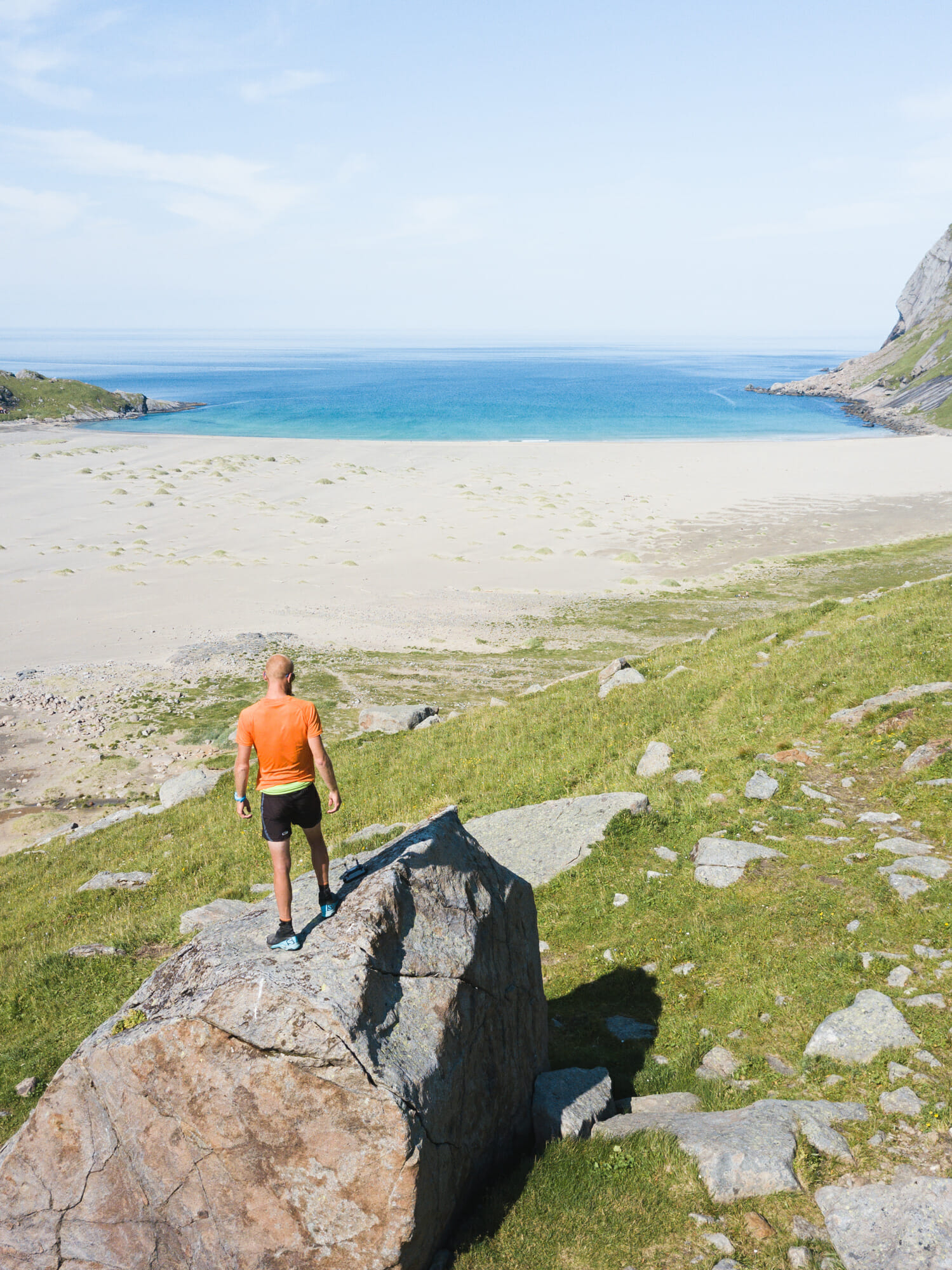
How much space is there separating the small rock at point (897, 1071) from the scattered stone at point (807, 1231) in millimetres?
2222

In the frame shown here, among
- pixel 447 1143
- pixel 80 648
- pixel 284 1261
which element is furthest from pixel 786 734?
pixel 80 648

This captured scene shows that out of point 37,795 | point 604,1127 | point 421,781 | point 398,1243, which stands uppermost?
point 398,1243

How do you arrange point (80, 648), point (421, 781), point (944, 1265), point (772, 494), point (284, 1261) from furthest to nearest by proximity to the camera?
1. point (772, 494)
2. point (80, 648)
3. point (421, 781)
4. point (284, 1261)
5. point (944, 1265)

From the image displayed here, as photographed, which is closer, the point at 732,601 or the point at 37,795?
the point at 37,795

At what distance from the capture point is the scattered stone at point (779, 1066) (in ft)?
31.9

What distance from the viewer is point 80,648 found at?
42625mm

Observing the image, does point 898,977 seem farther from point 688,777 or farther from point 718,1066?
point 688,777

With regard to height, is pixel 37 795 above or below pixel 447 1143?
below

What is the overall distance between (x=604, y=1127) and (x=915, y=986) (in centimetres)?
448

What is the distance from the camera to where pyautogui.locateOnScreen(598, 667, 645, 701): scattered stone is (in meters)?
26.1

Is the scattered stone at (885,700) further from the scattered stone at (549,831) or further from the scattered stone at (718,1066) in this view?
the scattered stone at (718,1066)

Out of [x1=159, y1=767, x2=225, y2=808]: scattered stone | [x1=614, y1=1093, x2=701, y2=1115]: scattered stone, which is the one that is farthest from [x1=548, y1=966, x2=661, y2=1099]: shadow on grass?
[x1=159, y1=767, x2=225, y2=808]: scattered stone

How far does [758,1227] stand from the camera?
24.2 feet

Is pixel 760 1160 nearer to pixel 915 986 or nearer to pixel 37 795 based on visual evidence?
pixel 915 986
